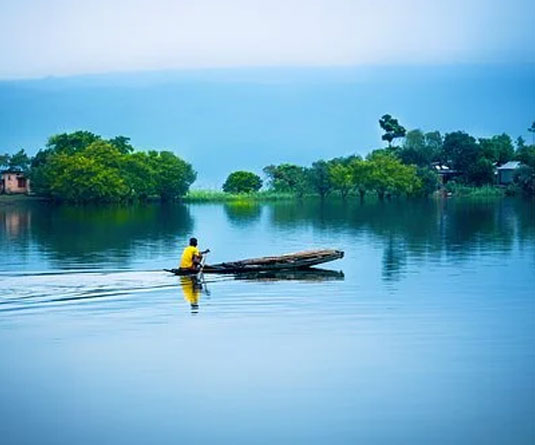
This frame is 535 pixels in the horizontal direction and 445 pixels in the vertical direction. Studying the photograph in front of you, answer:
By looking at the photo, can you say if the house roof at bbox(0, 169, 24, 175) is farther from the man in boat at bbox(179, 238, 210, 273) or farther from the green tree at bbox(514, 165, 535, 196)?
the man in boat at bbox(179, 238, 210, 273)

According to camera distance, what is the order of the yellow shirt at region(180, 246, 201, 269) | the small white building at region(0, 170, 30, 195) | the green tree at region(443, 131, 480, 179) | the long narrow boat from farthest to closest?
1. the green tree at region(443, 131, 480, 179)
2. the small white building at region(0, 170, 30, 195)
3. the long narrow boat
4. the yellow shirt at region(180, 246, 201, 269)

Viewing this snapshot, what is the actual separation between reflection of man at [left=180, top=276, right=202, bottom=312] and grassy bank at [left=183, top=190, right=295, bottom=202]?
241 feet

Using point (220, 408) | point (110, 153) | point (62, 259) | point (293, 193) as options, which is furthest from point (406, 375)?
point (293, 193)

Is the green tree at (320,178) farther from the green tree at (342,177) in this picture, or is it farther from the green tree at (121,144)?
the green tree at (121,144)

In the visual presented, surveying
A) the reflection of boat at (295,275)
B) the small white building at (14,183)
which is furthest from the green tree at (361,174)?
the reflection of boat at (295,275)

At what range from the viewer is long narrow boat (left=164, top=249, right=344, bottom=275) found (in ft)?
73.6

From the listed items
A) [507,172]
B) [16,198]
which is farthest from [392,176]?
[16,198]

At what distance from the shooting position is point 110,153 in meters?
77.4

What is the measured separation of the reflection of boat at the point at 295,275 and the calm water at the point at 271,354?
0.43ft

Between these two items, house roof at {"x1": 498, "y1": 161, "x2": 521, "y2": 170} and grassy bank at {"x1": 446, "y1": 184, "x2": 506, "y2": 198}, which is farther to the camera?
house roof at {"x1": 498, "y1": 161, "x2": 521, "y2": 170}

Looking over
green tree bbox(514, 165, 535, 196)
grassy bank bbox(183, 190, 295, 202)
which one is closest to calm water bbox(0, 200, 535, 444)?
green tree bbox(514, 165, 535, 196)

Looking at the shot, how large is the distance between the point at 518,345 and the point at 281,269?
9.03m

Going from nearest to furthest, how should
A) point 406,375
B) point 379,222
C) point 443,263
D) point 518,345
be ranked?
point 406,375
point 518,345
point 443,263
point 379,222

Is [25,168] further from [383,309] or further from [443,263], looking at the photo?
[383,309]
